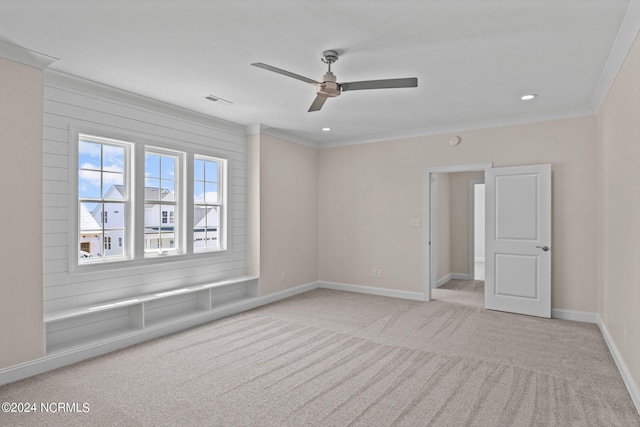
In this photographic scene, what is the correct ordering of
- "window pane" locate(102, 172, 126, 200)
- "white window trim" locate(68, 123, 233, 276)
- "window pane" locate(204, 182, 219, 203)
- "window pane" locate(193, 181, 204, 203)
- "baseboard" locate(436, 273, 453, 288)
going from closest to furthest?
"white window trim" locate(68, 123, 233, 276)
"window pane" locate(102, 172, 126, 200)
"window pane" locate(193, 181, 204, 203)
"window pane" locate(204, 182, 219, 203)
"baseboard" locate(436, 273, 453, 288)

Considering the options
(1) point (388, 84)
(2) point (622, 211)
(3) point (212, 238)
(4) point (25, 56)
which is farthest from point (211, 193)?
(2) point (622, 211)

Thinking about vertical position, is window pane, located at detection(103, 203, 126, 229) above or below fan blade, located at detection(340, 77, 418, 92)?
below

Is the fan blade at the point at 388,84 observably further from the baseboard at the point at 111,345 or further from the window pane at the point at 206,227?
the baseboard at the point at 111,345

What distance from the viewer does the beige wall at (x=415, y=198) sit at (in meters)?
4.64

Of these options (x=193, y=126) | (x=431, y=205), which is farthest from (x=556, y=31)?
(x=193, y=126)

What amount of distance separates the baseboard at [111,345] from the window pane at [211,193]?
1.49m

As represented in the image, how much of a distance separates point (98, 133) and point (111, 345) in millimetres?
2166

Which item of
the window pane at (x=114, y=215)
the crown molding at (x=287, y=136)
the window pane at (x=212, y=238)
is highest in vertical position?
the crown molding at (x=287, y=136)

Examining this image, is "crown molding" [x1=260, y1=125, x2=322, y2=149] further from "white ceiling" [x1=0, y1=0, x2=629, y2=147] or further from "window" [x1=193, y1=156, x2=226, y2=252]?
"white ceiling" [x1=0, y1=0, x2=629, y2=147]

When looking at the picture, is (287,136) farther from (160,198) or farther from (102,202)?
(102,202)

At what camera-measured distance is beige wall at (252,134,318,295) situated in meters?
5.70

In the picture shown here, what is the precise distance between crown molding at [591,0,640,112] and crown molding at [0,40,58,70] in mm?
4351

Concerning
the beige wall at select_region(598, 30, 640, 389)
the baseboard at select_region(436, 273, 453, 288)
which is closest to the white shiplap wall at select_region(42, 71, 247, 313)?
the baseboard at select_region(436, 273, 453, 288)

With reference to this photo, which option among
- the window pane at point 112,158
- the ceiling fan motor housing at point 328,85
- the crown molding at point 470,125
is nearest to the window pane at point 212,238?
the window pane at point 112,158
